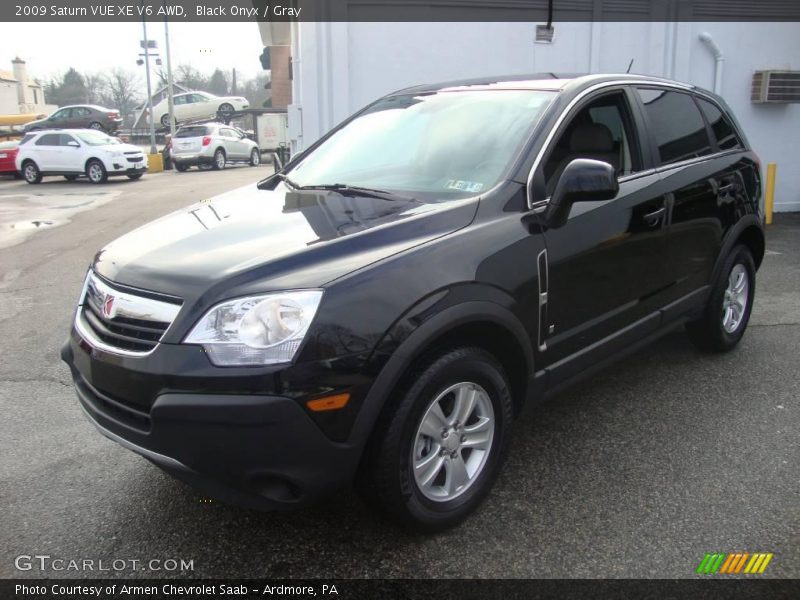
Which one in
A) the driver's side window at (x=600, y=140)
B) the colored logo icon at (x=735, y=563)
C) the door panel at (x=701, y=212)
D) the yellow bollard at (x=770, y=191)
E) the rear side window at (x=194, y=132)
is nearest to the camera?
the colored logo icon at (x=735, y=563)

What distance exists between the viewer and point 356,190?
10.6 ft

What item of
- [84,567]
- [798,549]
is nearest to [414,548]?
[84,567]

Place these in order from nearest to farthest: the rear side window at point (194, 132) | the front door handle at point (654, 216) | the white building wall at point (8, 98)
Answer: the front door handle at point (654, 216)
the rear side window at point (194, 132)
the white building wall at point (8, 98)

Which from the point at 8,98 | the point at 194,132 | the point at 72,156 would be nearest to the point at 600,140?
the point at 72,156

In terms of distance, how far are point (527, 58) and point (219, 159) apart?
→ 19141 mm

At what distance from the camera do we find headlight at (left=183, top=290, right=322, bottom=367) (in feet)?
7.28

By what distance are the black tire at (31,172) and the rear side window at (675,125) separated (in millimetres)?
21900

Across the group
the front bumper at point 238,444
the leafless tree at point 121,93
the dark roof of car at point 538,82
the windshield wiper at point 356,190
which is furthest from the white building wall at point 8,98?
the front bumper at point 238,444

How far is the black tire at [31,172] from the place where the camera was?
21.6 meters

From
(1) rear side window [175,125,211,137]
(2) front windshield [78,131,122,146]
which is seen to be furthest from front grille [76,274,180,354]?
(1) rear side window [175,125,211,137]

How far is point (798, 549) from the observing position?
104 inches

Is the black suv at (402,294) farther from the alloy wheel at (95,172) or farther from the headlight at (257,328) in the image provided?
the alloy wheel at (95,172)

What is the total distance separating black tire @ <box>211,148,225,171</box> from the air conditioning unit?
67.0 ft

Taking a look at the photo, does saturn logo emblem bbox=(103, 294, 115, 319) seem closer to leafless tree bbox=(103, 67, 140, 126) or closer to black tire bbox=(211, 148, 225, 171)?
black tire bbox=(211, 148, 225, 171)
